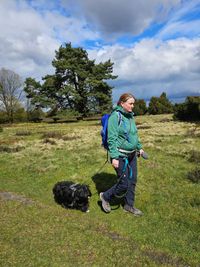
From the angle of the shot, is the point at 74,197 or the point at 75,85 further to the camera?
Result: the point at 75,85

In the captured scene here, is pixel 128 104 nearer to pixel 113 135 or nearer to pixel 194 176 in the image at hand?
pixel 113 135

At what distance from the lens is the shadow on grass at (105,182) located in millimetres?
7671

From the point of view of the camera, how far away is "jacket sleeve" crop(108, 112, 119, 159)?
6.08 metres

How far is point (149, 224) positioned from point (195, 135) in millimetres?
14220

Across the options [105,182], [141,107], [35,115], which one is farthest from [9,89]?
[105,182]

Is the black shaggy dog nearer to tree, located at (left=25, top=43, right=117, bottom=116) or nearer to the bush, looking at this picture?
the bush

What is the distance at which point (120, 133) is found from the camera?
630cm

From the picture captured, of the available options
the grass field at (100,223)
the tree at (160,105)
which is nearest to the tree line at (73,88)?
Result: the tree at (160,105)

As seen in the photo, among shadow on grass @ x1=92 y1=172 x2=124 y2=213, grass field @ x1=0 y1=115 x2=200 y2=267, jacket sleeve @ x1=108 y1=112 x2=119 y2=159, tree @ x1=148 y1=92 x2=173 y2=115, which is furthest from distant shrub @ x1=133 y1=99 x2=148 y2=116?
jacket sleeve @ x1=108 y1=112 x2=119 y2=159

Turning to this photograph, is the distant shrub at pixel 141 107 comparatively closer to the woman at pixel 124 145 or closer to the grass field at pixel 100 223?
the grass field at pixel 100 223

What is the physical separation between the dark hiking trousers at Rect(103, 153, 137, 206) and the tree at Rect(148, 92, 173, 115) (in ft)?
180

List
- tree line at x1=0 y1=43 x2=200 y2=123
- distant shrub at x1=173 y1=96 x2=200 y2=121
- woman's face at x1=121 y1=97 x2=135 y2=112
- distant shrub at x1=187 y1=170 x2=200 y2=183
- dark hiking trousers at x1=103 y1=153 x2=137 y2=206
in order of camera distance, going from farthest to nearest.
Result: tree line at x1=0 y1=43 x2=200 y2=123
distant shrub at x1=173 y1=96 x2=200 y2=121
distant shrub at x1=187 y1=170 x2=200 y2=183
dark hiking trousers at x1=103 y1=153 x2=137 y2=206
woman's face at x1=121 y1=97 x2=135 y2=112

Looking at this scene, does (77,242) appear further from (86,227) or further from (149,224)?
(149,224)

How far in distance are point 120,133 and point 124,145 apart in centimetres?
28
